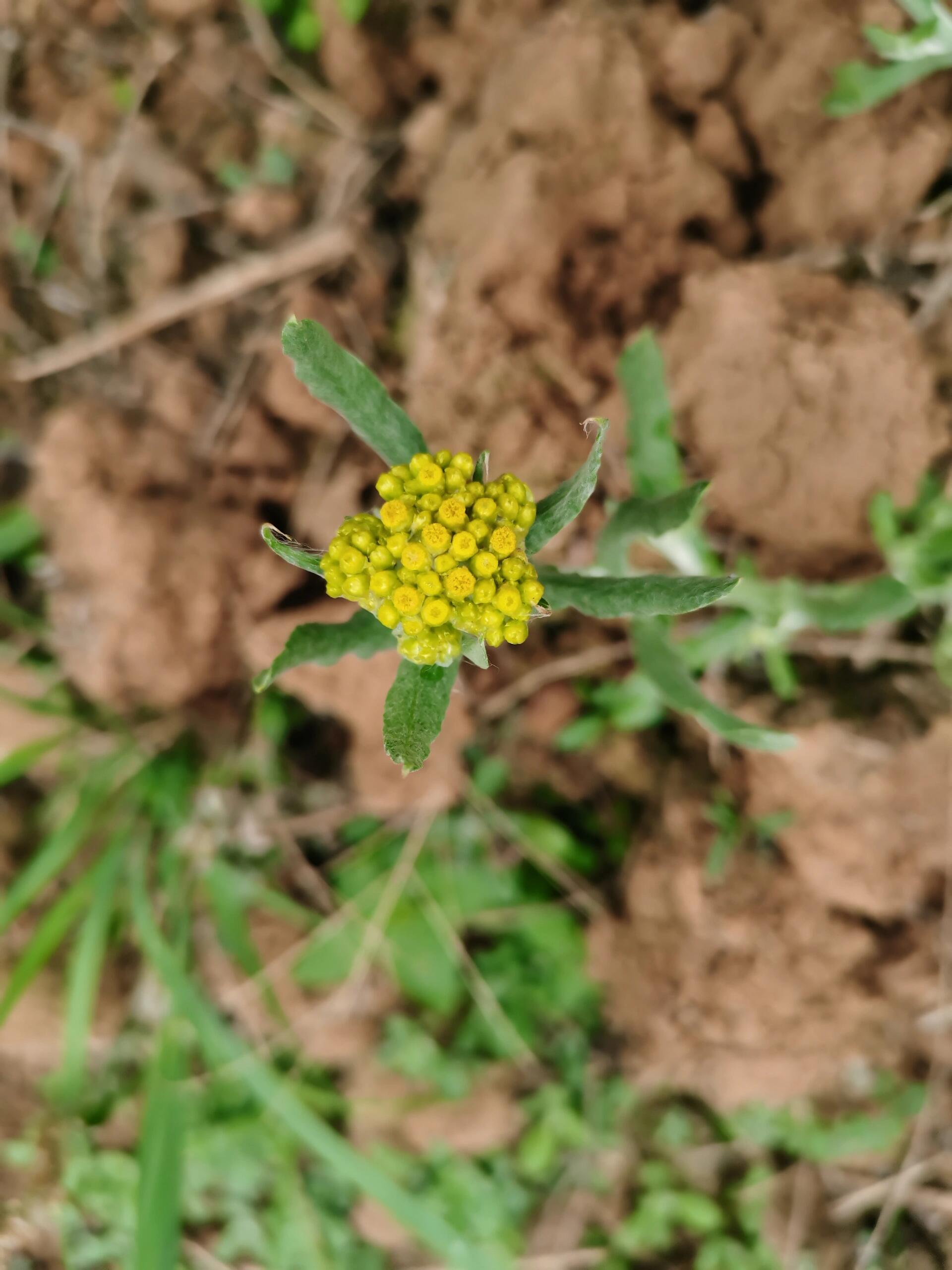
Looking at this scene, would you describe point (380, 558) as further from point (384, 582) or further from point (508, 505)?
point (508, 505)

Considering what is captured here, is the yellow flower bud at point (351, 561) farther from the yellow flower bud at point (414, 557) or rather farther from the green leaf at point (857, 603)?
the green leaf at point (857, 603)

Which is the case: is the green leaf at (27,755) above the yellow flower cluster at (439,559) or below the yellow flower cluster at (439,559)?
below

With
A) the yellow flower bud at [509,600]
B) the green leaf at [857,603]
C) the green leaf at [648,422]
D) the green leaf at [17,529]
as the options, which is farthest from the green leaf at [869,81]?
the green leaf at [17,529]

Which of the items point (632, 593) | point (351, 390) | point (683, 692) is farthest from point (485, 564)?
point (683, 692)

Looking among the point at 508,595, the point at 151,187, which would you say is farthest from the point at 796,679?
the point at 151,187

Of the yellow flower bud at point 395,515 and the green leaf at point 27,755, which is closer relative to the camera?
the yellow flower bud at point 395,515

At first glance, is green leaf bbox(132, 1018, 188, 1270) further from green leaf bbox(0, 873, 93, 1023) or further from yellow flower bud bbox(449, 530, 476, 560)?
yellow flower bud bbox(449, 530, 476, 560)
